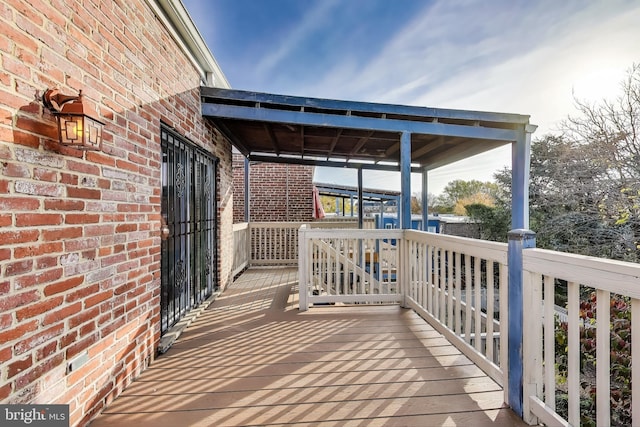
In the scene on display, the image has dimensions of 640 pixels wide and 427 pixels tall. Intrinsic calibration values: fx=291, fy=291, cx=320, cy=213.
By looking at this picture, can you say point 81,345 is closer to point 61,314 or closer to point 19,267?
point 61,314

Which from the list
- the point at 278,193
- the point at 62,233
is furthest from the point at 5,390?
the point at 278,193

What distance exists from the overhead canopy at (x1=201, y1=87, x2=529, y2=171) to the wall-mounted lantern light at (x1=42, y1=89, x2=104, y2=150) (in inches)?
86.4

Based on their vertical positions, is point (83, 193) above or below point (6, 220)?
above

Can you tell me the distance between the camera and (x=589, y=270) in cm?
124

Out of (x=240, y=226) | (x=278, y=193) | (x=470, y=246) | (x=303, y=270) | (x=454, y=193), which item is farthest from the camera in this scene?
(x=454, y=193)

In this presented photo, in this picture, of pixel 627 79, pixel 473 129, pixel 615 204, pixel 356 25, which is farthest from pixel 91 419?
pixel 627 79

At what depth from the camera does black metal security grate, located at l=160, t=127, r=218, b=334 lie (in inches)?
109

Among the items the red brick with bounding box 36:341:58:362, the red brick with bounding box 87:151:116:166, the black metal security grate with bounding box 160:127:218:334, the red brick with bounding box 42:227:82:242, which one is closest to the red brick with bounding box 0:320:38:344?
the red brick with bounding box 36:341:58:362

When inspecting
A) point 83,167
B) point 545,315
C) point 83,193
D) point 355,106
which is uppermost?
point 355,106

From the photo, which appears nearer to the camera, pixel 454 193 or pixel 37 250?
pixel 37 250

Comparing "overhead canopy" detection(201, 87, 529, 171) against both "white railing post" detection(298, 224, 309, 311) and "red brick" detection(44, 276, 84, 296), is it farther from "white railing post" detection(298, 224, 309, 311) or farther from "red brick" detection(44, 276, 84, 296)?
"red brick" detection(44, 276, 84, 296)

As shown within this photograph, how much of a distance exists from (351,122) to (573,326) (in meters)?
3.02

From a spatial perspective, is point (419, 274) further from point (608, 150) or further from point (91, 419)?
point (608, 150)

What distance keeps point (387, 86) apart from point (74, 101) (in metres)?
7.23
